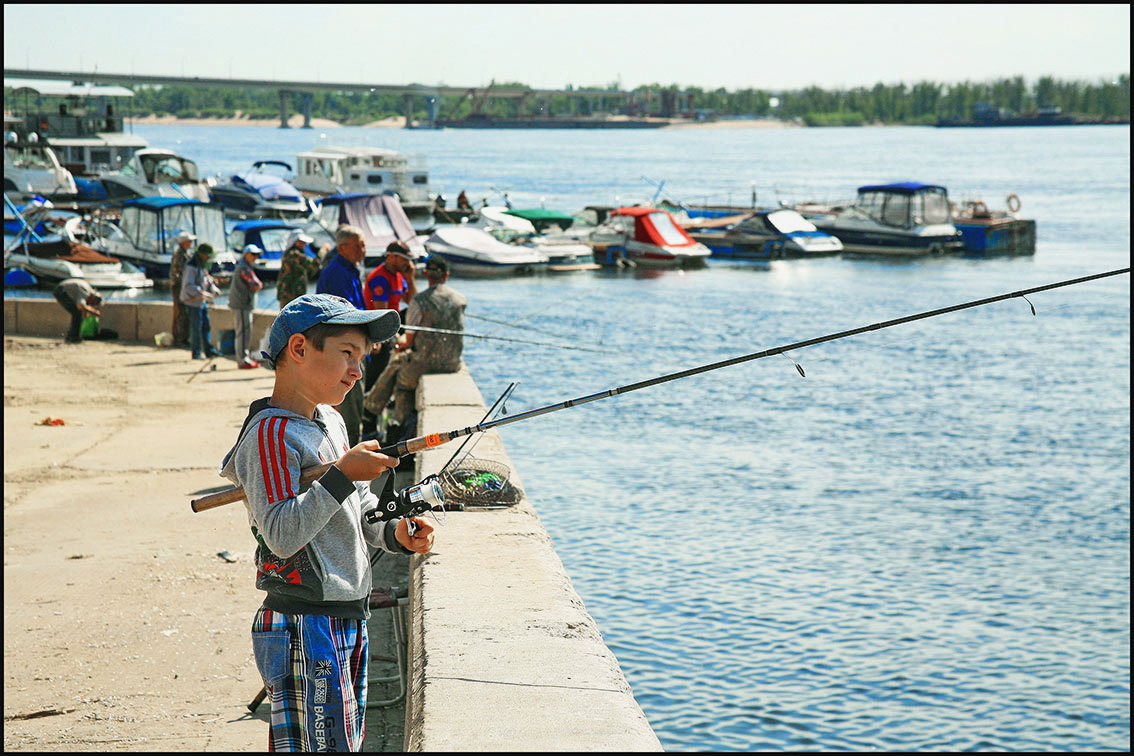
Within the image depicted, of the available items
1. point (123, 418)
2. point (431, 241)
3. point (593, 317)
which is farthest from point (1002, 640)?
point (431, 241)

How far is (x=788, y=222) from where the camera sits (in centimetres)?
4494

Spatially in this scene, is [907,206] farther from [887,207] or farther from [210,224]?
[210,224]

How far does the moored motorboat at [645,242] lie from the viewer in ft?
133

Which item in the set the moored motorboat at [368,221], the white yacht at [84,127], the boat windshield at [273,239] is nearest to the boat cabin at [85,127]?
the white yacht at [84,127]

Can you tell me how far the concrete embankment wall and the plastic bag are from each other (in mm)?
12464

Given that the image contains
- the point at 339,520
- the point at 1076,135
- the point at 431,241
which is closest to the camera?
the point at 339,520

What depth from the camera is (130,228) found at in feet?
103

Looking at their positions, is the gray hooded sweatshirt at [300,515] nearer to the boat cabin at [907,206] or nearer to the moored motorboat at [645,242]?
the moored motorboat at [645,242]

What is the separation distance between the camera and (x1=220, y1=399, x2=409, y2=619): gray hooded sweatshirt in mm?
3020

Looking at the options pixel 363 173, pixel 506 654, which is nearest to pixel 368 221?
pixel 363 173

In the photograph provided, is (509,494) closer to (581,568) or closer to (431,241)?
(581,568)

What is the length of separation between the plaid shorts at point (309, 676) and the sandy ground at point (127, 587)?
2183 millimetres

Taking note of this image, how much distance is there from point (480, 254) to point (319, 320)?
34.5m

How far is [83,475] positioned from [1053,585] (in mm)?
9129
